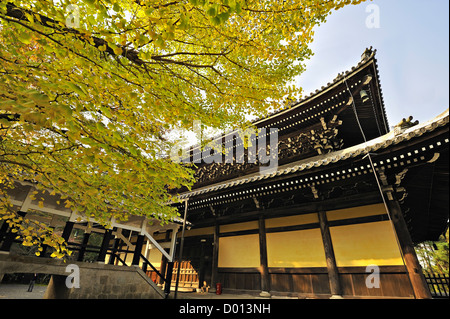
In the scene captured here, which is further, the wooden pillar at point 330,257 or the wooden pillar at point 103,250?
the wooden pillar at point 103,250

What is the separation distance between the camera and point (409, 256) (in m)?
5.02

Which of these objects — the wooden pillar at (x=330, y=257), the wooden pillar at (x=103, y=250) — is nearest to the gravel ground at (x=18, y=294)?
the wooden pillar at (x=103, y=250)

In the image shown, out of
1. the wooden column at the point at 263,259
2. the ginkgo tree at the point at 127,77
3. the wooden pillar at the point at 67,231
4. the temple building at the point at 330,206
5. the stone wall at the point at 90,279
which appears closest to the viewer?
the ginkgo tree at the point at 127,77

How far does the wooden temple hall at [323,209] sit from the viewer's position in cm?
511

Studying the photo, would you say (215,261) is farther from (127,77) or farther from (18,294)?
(18,294)

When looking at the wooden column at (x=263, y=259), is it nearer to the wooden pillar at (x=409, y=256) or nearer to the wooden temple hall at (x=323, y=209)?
the wooden temple hall at (x=323, y=209)

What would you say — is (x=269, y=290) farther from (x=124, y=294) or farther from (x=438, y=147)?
(x=438, y=147)

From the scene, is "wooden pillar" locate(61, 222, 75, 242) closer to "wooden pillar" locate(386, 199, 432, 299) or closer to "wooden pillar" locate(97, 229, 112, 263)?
A: "wooden pillar" locate(97, 229, 112, 263)

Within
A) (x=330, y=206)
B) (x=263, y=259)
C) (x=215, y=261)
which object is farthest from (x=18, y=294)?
(x=330, y=206)

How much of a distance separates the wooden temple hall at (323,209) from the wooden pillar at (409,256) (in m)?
0.02

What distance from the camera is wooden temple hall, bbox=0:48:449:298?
5105mm

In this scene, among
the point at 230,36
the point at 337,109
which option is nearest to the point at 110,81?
the point at 230,36

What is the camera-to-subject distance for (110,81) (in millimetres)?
2939
